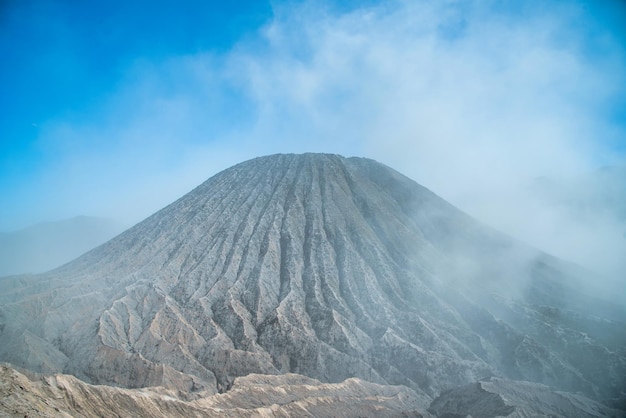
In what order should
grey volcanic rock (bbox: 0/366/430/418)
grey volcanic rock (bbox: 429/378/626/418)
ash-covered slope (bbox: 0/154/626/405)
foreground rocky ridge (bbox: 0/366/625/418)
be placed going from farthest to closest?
1. ash-covered slope (bbox: 0/154/626/405)
2. grey volcanic rock (bbox: 429/378/626/418)
3. foreground rocky ridge (bbox: 0/366/625/418)
4. grey volcanic rock (bbox: 0/366/430/418)

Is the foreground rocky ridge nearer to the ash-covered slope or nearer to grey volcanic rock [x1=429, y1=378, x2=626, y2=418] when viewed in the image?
grey volcanic rock [x1=429, y1=378, x2=626, y2=418]

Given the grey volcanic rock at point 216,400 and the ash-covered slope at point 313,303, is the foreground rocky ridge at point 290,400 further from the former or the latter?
the ash-covered slope at point 313,303

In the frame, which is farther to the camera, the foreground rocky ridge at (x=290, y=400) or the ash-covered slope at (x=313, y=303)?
the ash-covered slope at (x=313, y=303)

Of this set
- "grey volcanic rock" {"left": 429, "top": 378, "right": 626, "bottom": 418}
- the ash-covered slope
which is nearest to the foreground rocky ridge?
"grey volcanic rock" {"left": 429, "top": 378, "right": 626, "bottom": 418}

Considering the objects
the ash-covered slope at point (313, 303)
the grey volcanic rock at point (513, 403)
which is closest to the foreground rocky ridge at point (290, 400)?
the grey volcanic rock at point (513, 403)

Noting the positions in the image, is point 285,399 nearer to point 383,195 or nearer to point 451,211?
point 383,195

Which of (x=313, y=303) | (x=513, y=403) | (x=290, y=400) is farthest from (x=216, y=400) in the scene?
(x=313, y=303)

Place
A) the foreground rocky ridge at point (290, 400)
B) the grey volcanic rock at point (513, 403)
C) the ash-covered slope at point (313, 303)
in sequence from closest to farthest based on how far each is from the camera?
the foreground rocky ridge at point (290, 400), the grey volcanic rock at point (513, 403), the ash-covered slope at point (313, 303)
